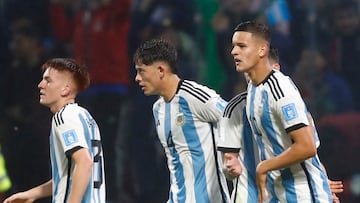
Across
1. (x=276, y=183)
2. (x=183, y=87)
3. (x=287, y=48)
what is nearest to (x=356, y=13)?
(x=287, y=48)

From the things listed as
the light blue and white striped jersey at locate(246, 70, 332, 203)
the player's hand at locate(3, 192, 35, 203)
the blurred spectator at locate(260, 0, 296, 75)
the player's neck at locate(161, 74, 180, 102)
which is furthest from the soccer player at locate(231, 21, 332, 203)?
the blurred spectator at locate(260, 0, 296, 75)

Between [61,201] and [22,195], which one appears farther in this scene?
[22,195]

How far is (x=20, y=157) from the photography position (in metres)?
9.90

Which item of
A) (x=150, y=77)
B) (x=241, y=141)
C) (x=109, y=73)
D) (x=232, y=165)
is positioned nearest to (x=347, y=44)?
(x=109, y=73)

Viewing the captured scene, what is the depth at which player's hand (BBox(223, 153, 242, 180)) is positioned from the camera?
6.55m

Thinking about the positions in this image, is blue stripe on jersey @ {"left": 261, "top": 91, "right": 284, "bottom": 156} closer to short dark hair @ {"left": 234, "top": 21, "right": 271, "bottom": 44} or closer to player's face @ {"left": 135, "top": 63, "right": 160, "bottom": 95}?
short dark hair @ {"left": 234, "top": 21, "right": 271, "bottom": 44}

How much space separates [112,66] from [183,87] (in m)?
2.77

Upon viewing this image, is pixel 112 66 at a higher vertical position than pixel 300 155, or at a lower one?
higher

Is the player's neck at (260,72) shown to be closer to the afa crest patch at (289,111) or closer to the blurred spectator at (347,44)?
the afa crest patch at (289,111)

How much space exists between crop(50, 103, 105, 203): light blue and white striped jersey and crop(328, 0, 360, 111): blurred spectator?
3440 mm

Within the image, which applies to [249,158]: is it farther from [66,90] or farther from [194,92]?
[66,90]

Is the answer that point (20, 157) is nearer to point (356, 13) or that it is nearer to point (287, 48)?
point (287, 48)

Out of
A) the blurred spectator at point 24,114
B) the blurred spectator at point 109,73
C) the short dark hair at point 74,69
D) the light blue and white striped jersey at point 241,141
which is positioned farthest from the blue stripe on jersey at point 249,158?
the blurred spectator at point 24,114

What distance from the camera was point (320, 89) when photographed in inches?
371
